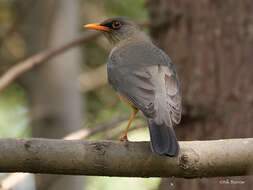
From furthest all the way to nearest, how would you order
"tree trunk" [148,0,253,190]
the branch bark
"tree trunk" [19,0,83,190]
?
"tree trunk" [19,0,83,190], "tree trunk" [148,0,253,190], the branch bark

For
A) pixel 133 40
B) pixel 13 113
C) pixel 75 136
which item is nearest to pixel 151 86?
pixel 75 136

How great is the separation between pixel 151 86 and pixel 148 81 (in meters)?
0.09

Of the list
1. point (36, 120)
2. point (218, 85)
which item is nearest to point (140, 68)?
point (218, 85)

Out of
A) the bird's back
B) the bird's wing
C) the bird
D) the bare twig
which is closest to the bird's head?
the bird

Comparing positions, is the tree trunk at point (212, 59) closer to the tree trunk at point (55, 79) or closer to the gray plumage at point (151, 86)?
the gray plumage at point (151, 86)

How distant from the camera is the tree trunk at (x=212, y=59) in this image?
5.21m

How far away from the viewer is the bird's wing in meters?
3.70

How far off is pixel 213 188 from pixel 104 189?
11.8 ft

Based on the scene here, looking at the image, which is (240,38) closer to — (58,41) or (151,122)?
(151,122)

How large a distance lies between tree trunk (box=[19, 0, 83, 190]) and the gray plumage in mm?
2190

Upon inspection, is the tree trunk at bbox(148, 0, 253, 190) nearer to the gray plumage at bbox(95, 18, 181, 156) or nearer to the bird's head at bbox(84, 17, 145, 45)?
the bird's head at bbox(84, 17, 145, 45)

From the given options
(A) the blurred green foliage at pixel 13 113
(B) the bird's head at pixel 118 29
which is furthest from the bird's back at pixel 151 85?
(A) the blurred green foliage at pixel 13 113

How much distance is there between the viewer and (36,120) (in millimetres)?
7121

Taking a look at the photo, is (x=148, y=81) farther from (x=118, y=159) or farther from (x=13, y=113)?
(x=13, y=113)
